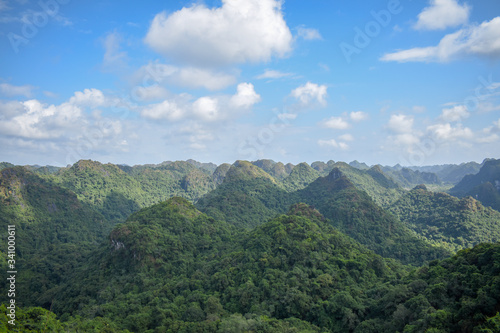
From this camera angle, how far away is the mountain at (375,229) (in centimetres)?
6631

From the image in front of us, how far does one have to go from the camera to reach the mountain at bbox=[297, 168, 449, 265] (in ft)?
218

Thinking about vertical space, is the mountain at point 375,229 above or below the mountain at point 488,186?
below

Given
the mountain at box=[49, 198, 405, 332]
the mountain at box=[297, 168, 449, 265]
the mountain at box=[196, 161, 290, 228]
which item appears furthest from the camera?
the mountain at box=[196, 161, 290, 228]

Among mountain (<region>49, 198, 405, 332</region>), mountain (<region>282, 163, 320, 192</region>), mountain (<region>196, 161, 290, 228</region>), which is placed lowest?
mountain (<region>49, 198, 405, 332</region>)

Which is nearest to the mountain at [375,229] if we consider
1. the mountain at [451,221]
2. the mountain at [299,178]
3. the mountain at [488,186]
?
the mountain at [451,221]

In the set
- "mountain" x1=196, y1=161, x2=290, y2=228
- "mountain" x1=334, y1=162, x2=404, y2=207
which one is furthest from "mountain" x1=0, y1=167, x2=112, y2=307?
"mountain" x1=334, y1=162, x2=404, y2=207

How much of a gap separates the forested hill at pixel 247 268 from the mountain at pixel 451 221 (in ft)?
1.61

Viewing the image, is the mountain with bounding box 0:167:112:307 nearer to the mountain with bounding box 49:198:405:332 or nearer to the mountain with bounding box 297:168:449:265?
the mountain with bounding box 49:198:405:332

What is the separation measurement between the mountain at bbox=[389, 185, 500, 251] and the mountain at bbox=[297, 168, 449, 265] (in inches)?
516

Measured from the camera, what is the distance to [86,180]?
12556 centimetres

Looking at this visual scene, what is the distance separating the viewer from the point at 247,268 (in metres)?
43.3

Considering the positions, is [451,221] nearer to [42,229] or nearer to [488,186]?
[488,186]

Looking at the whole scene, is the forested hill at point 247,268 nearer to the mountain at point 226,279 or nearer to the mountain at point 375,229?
the mountain at point 226,279

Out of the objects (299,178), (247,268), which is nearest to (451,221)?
(247,268)
